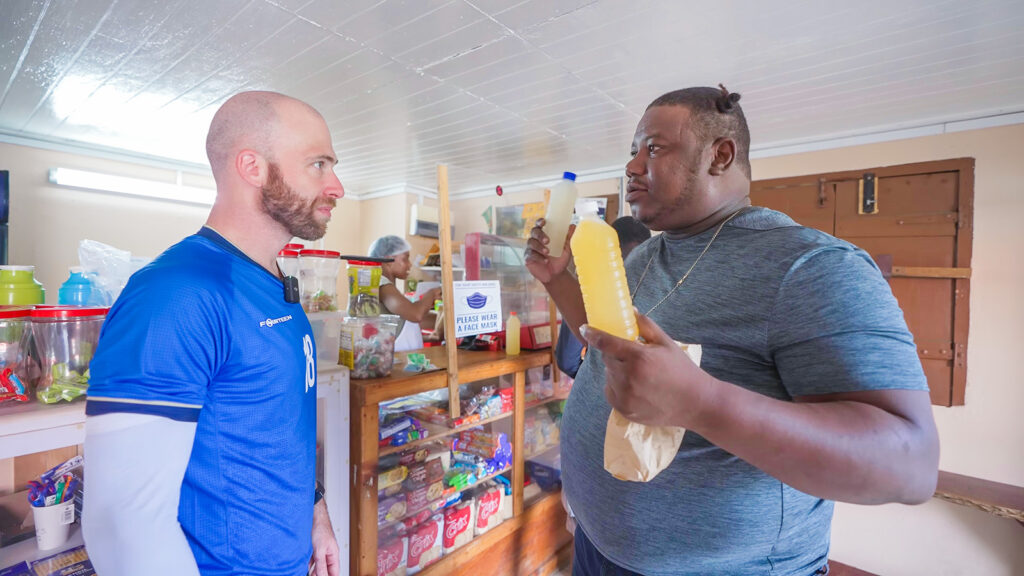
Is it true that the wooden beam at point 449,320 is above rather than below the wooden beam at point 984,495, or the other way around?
above

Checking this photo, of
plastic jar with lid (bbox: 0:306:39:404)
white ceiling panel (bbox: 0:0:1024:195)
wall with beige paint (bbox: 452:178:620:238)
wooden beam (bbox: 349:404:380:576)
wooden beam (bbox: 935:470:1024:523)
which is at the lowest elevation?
wooden beam (bbox: 935:470:1024:523)

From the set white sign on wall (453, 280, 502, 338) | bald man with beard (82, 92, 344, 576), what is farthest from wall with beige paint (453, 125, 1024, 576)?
bald man with beard (82, 92, 344, 576)

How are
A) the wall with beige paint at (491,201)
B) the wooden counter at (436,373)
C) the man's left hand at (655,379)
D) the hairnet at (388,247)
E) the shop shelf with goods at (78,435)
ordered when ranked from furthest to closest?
the wall with beige paint at (491,201) → the hairnet at (388,247) → the wooden counter at (436,373) → the shop shelf with goods at (78,435) → the man's left hand at (655,379)

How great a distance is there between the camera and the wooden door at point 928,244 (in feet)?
8.95

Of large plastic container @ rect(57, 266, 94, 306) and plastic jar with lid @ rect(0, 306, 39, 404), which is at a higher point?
large plastic container @ rect(57, 266, 94, 306)

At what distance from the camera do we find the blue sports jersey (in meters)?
0.75

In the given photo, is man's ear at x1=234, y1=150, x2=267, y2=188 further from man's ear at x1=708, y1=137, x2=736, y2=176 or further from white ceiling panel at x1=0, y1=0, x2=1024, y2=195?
white ceiling panel at x1=0, y1=0, x2=1024, y2=195

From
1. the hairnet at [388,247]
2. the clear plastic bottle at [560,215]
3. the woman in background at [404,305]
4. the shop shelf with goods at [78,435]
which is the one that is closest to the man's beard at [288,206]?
the shop shelf with goods at [78,435]

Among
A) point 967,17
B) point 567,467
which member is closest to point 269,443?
point 567,467

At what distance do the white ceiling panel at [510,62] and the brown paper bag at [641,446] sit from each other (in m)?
1.68

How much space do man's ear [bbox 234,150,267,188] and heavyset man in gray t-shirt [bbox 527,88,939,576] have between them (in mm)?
804

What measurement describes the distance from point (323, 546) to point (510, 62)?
2.20m

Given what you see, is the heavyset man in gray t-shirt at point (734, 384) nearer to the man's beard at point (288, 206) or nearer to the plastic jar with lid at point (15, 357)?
the man's beard at point (288, 206)

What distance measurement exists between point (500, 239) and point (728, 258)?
5.77 ft
